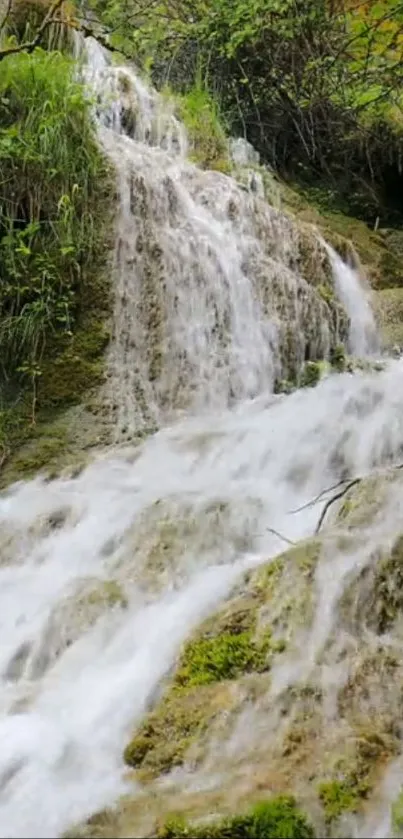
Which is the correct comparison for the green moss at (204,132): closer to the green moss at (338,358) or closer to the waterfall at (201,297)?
the waterfall at (201,297)

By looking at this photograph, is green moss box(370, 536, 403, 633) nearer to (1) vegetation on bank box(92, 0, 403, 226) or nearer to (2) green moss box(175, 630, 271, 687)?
(2) green moss box(175, 630, 271, 687)

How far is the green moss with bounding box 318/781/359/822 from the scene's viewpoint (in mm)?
1785

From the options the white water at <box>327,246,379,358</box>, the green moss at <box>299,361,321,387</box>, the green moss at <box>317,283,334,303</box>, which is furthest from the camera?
the white water at <box>327,246,379,358</box>

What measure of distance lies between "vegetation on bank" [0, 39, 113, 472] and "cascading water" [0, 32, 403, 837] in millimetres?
199

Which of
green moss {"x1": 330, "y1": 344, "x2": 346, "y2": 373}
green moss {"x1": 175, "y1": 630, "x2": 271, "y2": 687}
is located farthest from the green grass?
green moss {"x1": 330, "y1": 344, "x2": 346, "y2": 373}

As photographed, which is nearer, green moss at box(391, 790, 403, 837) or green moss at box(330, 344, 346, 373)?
green moss at box(391, 790, 403, 837)

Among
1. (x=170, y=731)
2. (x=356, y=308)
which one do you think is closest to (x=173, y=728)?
(x=170, y=731)

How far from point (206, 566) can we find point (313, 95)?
5.94 m

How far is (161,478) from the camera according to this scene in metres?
3.97

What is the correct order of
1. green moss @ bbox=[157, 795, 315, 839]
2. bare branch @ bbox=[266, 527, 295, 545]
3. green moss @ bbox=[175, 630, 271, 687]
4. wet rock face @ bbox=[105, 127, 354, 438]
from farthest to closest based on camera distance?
wet rock face @ bbox=[105, 127, 354, 438] → bare branch @ bbox=[266, 527, 295, 545] → green moss @ bbox=[175, 630, 271, 687] → green moss @ bbox=[157, 795, 315, 839]

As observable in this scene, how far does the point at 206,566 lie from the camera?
121 inches

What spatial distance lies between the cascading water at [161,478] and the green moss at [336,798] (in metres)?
0.41

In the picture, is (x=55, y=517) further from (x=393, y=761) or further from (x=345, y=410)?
(x=393, y=761)

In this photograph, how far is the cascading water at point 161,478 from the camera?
2.38m
